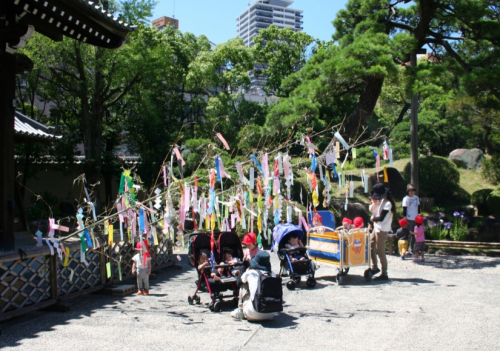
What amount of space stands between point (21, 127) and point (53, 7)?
476cm

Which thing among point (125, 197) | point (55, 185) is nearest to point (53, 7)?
point (125, 197)

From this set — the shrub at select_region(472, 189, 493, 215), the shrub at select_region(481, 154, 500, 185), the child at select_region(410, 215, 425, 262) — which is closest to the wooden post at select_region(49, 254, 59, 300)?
the child at select_region(410, 215, 425, 262)

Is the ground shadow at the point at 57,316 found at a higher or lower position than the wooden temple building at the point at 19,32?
lower

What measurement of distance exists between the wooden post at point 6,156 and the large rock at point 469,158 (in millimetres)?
19176

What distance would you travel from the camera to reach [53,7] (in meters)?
7.25

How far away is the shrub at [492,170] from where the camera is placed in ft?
57.8

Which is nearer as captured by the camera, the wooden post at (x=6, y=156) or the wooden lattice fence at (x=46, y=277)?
the wooden lattice fence at (x=46, y=277)

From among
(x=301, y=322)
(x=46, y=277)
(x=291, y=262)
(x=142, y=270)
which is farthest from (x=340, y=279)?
(x=46, y=277)

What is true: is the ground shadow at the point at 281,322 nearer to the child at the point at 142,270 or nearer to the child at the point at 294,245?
the child at the point at 294,245

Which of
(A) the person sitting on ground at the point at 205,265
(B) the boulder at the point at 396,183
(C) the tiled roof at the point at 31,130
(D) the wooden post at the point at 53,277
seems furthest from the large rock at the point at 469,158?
(D) the wooden post at the point at 53,277

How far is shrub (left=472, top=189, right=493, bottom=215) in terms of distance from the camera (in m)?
15.7

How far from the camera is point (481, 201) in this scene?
51.8ft

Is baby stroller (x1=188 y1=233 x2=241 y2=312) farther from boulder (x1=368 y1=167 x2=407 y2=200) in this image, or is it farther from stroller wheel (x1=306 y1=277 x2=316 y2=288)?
boulder (x1=368 y1=167 x2=407 y2=200)

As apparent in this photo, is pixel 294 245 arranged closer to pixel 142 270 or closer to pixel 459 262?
pixel 142 270
